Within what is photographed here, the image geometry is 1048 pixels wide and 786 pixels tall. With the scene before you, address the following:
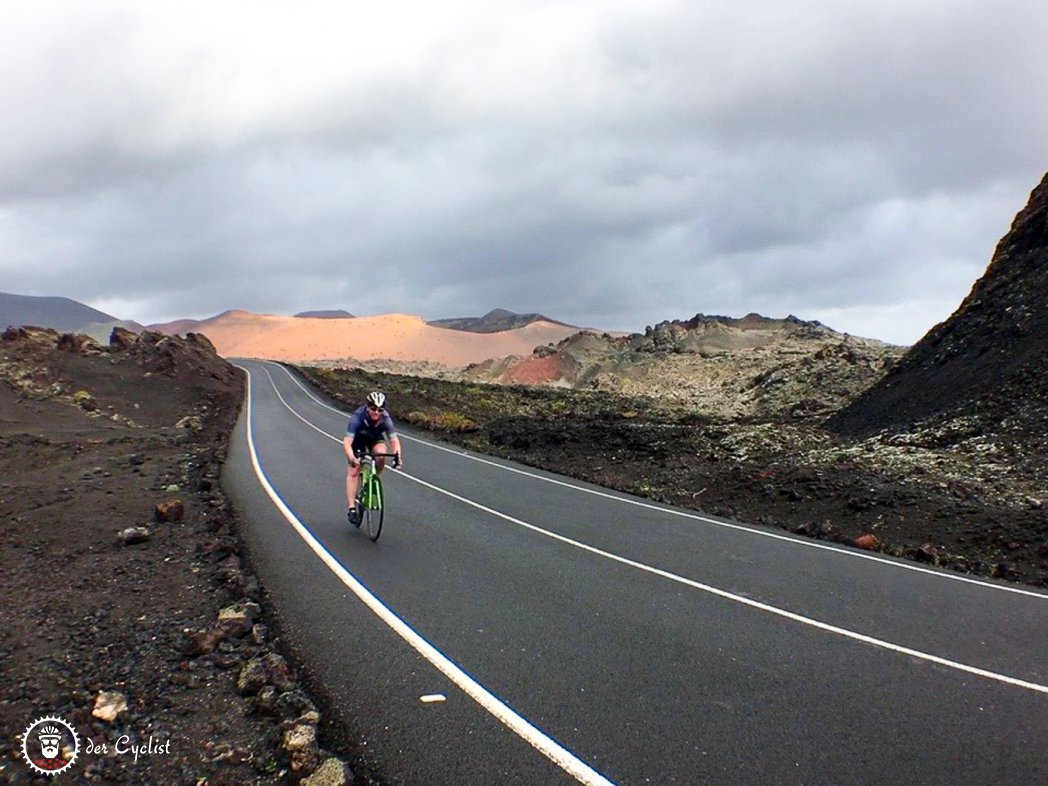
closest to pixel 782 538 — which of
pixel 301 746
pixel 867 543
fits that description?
pixel 867 543

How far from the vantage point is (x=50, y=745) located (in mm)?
4113

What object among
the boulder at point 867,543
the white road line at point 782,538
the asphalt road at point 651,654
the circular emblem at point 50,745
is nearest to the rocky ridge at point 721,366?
the white road line at point 782,538

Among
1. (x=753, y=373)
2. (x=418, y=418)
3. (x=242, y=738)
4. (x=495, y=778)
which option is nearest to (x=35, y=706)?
(x=242, y=738)

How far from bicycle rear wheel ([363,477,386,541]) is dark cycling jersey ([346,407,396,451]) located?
701 millimetres

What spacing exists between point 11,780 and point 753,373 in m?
51.0

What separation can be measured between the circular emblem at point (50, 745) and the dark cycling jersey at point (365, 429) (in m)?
5.82

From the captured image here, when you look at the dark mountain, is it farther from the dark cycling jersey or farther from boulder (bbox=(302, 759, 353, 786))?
boulder (bbox=(302, 759, 353, 786))

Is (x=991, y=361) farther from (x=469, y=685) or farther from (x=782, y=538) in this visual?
(x=469, y=685)

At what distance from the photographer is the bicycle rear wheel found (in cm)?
962

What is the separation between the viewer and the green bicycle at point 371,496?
380 inches

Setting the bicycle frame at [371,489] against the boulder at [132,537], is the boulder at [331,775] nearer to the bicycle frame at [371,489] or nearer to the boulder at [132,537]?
the bicycle frame at [371,489]

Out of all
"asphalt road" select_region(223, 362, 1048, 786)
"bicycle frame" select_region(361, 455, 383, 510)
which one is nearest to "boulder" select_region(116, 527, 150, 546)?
"asphalt road" select_region(223, 362, 1048, 786)

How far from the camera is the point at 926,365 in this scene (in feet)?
73.4

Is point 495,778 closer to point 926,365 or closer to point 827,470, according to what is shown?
point 827,470
